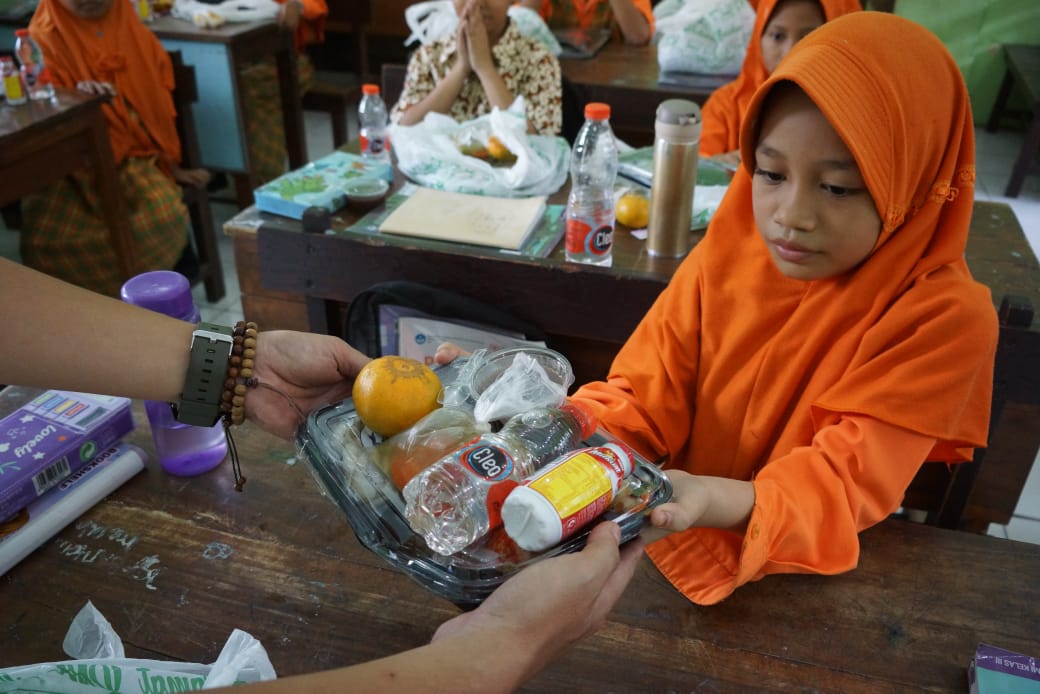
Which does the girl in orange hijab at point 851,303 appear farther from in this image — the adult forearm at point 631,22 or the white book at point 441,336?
the adult forearm at point 631,22

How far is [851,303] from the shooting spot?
1.06 metres

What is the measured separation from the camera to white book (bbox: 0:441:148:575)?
0.96 m

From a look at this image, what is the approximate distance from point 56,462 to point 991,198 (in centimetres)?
486

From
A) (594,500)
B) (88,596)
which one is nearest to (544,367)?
(594,500)

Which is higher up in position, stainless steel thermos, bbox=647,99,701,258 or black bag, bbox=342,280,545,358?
stainless steel thermos, bbox=647,99,701,258

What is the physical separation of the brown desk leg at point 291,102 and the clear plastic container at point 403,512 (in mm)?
3689

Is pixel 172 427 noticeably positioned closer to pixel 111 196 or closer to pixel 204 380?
pixel 204 380

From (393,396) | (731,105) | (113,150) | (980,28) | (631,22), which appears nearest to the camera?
(393,396)

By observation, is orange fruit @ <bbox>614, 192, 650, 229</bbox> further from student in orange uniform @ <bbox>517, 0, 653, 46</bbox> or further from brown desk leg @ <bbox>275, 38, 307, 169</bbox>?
brown desk leg @ <bbox>275, 38, 307, 169</bbox>

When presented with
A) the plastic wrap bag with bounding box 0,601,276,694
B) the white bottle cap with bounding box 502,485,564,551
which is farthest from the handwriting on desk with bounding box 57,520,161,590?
the white bottle cap with bounding box 502,485,564,551

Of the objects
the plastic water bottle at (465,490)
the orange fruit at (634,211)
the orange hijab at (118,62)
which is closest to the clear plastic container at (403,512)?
the plastic water bottle at (465,490)

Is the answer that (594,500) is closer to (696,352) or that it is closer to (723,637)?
(723,637)

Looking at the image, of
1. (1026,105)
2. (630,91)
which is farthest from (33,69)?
(1026,105)

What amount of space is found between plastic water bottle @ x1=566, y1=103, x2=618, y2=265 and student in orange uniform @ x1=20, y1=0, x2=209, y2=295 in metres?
2.16
